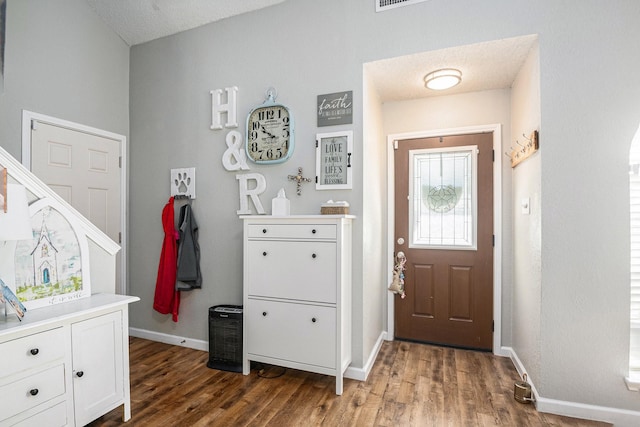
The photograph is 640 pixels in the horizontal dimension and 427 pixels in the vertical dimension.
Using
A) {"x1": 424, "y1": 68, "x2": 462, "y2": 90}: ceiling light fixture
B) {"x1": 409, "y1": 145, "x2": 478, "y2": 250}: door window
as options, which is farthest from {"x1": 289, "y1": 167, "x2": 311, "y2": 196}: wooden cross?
{"x1": 424, "y1": 68, "x2": 462, "y2": 90}: ceiling light fixture

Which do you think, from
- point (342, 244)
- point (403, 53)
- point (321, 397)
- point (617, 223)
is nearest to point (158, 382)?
point (321, 397)

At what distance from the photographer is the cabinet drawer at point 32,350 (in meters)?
1.45

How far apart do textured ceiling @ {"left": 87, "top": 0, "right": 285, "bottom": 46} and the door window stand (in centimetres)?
200

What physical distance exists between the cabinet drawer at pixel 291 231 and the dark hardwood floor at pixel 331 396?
1086mm

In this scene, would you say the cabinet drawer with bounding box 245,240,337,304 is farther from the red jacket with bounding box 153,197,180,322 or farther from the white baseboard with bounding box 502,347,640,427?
the white baseboard with bounding box 502,347,640,427

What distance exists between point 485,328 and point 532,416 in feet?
3.48

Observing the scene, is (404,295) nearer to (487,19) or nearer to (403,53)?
(403,53)

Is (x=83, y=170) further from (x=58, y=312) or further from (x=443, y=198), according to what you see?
(x=443, y=198)

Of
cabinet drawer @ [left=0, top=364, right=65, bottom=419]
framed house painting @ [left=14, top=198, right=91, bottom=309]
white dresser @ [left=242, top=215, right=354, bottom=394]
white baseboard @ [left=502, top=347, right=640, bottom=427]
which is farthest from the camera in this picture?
white dresser @ [left=242, top=215, right=354, bottom=394]

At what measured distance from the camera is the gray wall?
2590mm

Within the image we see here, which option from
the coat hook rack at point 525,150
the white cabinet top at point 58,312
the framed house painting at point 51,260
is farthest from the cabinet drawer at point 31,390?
the coat hook rack at point 525,150

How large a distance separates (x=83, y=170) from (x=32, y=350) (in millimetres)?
2052

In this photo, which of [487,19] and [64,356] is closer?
[64,356]

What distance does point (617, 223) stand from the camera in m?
1.95
